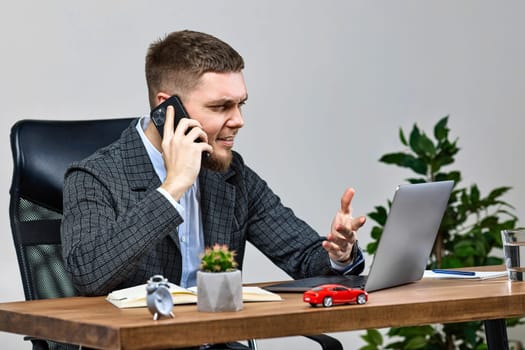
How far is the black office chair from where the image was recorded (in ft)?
7.29

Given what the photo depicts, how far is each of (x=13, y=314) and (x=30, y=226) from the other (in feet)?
1.95

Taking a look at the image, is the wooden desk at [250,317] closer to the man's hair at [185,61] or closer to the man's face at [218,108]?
the man's face at [218,108]

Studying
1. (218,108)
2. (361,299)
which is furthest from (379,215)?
(361,299)

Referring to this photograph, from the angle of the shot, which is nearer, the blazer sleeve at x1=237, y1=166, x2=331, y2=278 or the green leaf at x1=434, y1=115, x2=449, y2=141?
the blazer sleeve at x1=237, y1=166, x2=331, y2=278

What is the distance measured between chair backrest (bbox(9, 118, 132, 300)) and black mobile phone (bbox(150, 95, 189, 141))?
0.95ft

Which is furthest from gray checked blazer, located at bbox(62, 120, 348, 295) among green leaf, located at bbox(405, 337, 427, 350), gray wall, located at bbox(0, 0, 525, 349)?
green leaf, located at bbox(405, 337, 427, 350)

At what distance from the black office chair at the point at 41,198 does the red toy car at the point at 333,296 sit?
2.53ft

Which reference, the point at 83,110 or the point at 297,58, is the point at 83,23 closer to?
the point at 83,110

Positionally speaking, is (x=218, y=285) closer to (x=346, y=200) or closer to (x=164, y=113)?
(x=346, y=200)

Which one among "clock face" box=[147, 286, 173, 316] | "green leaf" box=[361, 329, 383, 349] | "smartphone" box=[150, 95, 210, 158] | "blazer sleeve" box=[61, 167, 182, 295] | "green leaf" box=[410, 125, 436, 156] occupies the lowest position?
"green leaf" box=[361, 329, 383, 349]

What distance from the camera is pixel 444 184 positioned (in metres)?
2.01

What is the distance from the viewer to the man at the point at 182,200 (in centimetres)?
188

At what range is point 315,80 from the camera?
361 cm

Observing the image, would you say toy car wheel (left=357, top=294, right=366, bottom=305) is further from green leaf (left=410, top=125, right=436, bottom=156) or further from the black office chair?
green leaf (left=410, top=125, right=436, bottom=156)
